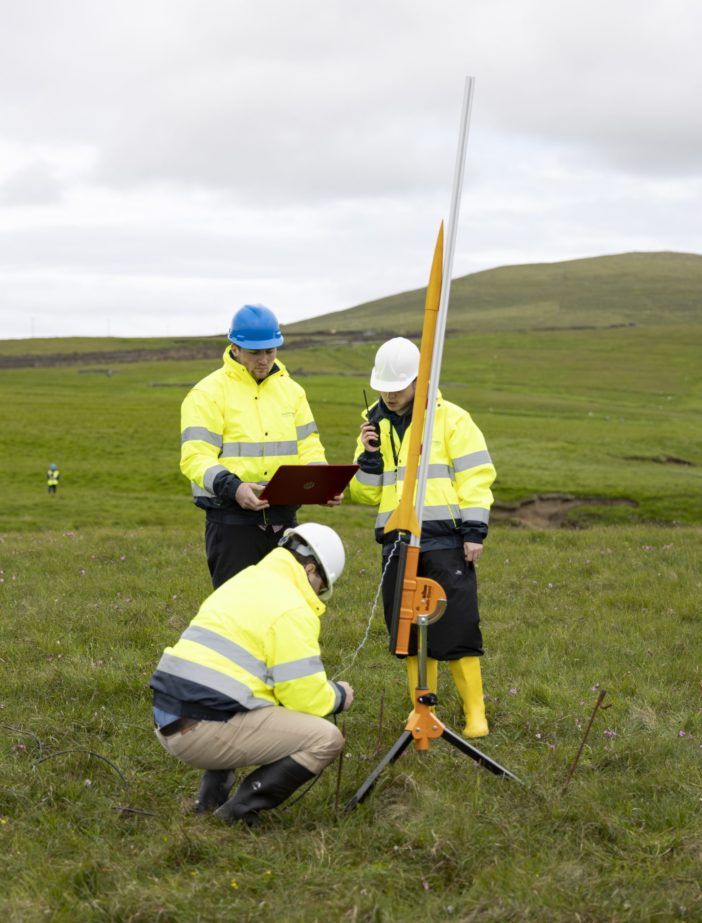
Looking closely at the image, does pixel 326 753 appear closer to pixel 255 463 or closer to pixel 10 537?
pixel 255 463

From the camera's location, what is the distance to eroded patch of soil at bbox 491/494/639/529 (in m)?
28.1

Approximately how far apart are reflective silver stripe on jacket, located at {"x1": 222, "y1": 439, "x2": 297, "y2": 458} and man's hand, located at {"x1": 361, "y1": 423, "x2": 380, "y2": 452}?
766 millimetres

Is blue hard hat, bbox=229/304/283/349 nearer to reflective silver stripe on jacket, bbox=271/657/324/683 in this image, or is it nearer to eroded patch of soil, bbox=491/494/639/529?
reflective silver stripe on jacket, bbox=271/657/324/683

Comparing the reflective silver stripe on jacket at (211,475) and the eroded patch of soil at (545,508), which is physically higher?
the reflective silver stripe on jacket at (211,475)

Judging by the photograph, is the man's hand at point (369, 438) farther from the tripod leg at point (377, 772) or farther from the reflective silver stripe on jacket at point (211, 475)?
the tripod leg at point (377, 772)

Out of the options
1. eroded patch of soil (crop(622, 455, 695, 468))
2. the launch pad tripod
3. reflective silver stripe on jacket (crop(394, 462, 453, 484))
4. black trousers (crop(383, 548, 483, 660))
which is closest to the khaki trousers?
the launch pad tripod

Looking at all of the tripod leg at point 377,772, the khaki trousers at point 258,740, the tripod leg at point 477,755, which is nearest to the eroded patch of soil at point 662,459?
the tripod leg at point 477,755

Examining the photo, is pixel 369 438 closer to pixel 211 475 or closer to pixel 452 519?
pixel 452 519

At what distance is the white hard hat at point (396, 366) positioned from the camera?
7.65 meters

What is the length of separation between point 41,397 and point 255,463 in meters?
78.2

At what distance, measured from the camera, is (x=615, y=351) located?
131 metres

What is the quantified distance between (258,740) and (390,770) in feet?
3.92

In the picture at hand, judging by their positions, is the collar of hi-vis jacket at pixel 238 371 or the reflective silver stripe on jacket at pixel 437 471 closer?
the reflective silver stripe on jacket at pixel 437 471

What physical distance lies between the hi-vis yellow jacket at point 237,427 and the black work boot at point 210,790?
2.43 meters
